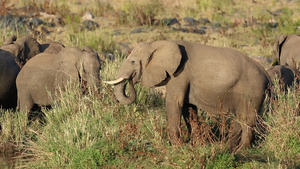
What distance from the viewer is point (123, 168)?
6762mm

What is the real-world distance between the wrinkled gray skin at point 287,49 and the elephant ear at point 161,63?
17.9 ft

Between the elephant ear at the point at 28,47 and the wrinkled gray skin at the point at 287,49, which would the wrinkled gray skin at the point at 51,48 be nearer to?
the elephant ear at the point at 28,47

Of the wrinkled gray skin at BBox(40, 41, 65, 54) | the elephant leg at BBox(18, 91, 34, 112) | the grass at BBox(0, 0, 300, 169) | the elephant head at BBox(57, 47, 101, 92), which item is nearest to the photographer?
the grass at BBox(0, 0, 300, 169)

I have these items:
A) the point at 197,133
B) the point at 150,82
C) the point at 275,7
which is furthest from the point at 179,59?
the point at 275,7

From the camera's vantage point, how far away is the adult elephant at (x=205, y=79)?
737cm

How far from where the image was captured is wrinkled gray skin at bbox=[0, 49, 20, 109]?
978 centimetres

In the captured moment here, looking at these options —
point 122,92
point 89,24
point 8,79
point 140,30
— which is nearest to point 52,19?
point 89,24

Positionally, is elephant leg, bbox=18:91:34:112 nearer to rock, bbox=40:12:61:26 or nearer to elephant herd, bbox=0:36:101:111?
elephant herd, bbox=0:36:101:111

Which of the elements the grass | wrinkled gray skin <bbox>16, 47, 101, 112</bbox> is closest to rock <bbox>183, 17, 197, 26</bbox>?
the grass

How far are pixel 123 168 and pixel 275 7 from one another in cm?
2112

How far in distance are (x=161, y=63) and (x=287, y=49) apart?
21.5 ft

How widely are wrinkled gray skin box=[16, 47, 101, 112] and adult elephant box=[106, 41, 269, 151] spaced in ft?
5.71

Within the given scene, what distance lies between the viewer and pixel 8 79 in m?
9.86

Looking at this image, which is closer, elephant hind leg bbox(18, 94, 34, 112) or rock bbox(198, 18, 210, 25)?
elephant hind leg bbox(18, 94, 34, 112)
